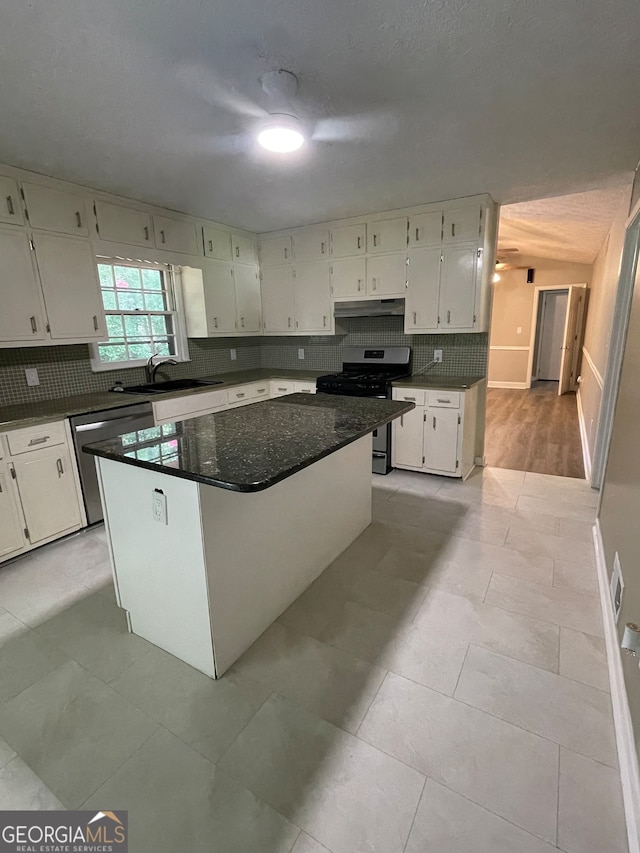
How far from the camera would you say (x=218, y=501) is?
1.54 m

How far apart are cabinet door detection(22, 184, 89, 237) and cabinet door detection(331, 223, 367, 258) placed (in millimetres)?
2244

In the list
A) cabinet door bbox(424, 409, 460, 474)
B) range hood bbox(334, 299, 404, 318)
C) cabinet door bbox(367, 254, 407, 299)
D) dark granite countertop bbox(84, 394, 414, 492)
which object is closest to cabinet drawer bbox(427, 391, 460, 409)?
cabinet door bbox(424, 409, 460, 474)

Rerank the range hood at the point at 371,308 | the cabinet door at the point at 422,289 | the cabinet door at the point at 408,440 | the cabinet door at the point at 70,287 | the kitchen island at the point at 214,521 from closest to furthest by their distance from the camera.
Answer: the kitchen island at the point at 214,521
the cabinet door at the point at 70,287
the cabinet door at the point at 422,289
the cabinet door at the point at 408,440
the range hood at the point at 371,308

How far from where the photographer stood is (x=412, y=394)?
3.67 meters

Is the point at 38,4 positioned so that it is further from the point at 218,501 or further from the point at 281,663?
the point at 281,663

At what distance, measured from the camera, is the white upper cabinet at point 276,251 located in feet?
14.4

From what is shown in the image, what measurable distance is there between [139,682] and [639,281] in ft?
10.2

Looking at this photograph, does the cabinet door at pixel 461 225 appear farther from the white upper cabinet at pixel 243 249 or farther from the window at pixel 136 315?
the window at pixel 136 315

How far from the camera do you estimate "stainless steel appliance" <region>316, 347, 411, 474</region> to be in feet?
12.3

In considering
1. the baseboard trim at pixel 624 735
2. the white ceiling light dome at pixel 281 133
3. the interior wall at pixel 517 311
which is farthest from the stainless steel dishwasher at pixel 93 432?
the interior wall at pixel 517 311

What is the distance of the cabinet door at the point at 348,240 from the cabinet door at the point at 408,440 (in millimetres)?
1722

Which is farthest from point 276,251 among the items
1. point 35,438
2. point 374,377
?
point 35,438

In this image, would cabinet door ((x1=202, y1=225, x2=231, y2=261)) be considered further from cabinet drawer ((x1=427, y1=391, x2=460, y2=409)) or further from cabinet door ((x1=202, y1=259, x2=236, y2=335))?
cabinet drawer ((x1=427, y1=391, x2=460, y2=409))

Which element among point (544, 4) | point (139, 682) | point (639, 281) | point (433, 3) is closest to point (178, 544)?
point (139, 682)
